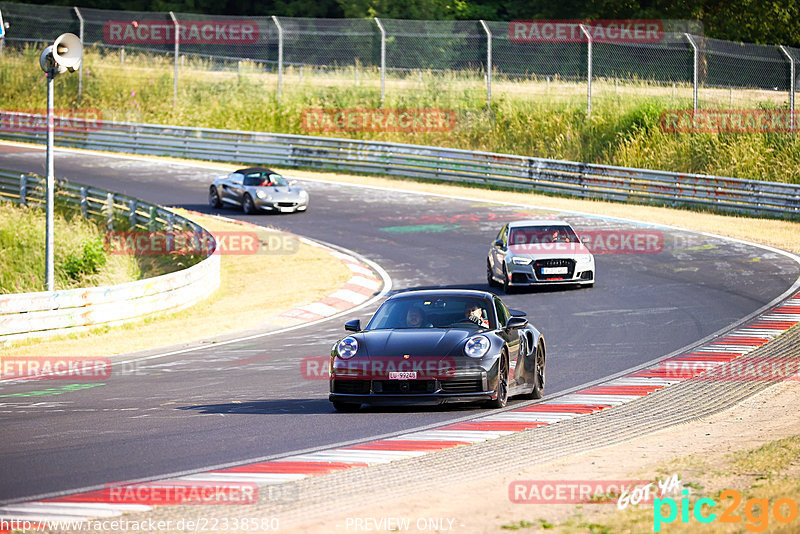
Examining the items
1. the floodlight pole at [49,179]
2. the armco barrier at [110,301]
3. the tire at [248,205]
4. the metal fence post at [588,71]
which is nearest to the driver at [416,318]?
the armco barrier at [110,301]

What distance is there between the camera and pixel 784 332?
17203mm

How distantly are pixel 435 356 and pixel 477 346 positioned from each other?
1.55 feet

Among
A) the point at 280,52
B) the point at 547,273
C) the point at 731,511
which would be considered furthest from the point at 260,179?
the point at 731,511

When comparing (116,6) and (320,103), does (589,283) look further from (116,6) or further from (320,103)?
(116,6)

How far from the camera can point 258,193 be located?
33031 mm

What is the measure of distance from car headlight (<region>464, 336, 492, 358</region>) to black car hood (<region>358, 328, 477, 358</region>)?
0.06 m

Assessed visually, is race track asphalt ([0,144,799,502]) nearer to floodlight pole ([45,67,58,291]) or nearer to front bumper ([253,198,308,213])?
front bumper ([253,198,308,213])

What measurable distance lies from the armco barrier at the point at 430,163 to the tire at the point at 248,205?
738 centimetres

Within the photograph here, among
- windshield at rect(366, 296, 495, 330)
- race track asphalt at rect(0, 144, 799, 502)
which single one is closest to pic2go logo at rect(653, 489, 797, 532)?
race track asphalt at rect(0, 144, 799, 502)

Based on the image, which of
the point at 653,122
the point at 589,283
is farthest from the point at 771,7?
the point at 589,283

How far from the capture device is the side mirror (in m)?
12.0

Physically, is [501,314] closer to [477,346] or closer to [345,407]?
[477,346]

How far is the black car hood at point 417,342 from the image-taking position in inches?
448

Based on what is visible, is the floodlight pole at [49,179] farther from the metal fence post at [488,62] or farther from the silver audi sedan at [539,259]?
the metal fence post at [488,62]
